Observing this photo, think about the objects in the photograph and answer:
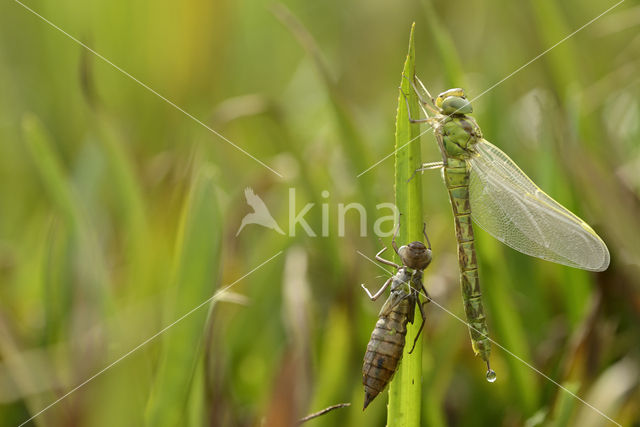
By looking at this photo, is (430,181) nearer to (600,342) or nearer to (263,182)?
(263,182)

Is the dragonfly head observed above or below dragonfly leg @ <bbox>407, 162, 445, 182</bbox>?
below

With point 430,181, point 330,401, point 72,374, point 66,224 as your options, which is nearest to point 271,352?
point 330,401

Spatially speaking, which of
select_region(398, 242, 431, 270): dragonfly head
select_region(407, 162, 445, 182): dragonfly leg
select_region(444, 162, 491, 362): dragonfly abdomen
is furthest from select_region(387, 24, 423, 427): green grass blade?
select_region(444, 162, 491, 362): dragonfly abdomen

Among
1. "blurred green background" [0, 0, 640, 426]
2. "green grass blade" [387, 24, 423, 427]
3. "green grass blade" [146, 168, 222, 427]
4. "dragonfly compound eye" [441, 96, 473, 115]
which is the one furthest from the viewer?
"dragonfly compound eye" [441, 96, 473, 115]

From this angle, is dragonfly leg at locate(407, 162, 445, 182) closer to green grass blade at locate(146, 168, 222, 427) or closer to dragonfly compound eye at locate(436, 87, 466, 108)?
dragonfly compound eye at locate(436, 87, 466, 108)

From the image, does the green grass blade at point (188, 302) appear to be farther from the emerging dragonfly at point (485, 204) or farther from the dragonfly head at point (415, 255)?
the emerging dragonfly at point (485, 204)

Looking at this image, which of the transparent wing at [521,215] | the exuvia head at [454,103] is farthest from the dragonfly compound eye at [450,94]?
the transparent wing at [521,215]

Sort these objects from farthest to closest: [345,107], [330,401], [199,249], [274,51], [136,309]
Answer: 1. [274,51]
2. [345,107]
3. [136,309]
4. [330,401]
5. [199,249]
